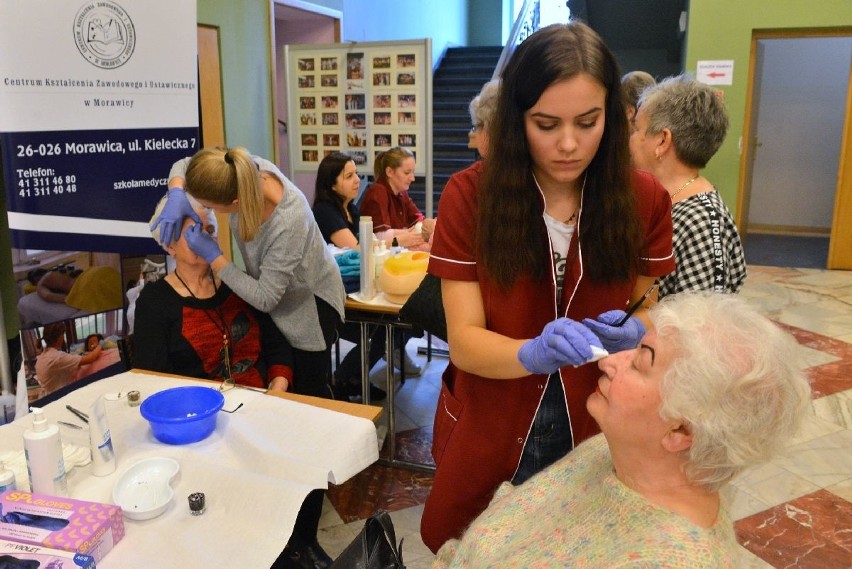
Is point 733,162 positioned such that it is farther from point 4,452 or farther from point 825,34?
point 4,452

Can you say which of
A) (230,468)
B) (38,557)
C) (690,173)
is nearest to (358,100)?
(690,173)

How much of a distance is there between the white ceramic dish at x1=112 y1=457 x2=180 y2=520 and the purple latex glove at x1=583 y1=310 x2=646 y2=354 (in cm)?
90

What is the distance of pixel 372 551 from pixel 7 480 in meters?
0.71

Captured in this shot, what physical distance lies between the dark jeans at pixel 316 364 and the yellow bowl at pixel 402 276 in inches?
11.0

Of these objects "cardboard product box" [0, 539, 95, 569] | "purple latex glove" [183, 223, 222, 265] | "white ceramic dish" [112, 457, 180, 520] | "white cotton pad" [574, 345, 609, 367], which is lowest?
"white ceramic dish" [112, 457, 180, 520]

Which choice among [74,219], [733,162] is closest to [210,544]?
[74,219]

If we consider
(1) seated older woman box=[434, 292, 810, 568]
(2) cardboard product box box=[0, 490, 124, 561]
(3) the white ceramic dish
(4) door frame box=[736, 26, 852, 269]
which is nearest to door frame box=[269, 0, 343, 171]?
(4) door frame box=[736, 26, 852, 269]

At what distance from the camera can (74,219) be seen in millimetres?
2566

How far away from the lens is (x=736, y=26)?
237 inches

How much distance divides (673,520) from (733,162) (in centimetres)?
595

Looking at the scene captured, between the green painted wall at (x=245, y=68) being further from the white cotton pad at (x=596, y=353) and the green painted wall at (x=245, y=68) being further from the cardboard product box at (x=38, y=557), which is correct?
the white cotton pad at (x=596, y=353)

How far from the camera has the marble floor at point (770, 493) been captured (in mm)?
2355

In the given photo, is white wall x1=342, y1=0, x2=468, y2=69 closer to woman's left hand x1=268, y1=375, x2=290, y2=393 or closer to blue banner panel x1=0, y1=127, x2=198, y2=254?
blue banner panel x1=0, y1=127, x2=198, y2=254

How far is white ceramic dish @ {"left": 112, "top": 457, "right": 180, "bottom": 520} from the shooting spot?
4.25 feet
